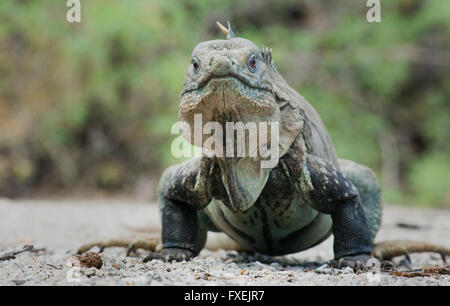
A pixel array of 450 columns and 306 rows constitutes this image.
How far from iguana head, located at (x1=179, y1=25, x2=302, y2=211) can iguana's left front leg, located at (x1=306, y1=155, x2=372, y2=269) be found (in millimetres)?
298

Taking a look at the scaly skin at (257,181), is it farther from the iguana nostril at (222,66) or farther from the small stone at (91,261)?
the small stone at (91,261)

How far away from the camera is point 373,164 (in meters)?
14.1

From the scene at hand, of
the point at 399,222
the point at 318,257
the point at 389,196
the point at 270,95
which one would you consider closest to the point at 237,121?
the point at 270,95

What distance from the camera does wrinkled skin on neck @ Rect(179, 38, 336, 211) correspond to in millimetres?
2998

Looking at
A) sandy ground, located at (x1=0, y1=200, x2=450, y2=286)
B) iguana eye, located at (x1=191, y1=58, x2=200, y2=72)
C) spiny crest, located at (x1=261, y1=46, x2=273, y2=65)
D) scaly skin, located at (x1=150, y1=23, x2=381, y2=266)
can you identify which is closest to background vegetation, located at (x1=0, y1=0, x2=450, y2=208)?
sandy ground, located at (x1=0, y1=200, x2=450, y2=286)

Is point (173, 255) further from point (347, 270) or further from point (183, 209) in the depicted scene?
point (347, 270)

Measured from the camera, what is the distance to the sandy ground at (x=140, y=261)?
2.92 meters

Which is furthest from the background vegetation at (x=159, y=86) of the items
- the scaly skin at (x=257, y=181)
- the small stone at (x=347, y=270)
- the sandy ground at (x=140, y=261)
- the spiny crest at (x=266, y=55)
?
the small stone at (x=347, y=270)

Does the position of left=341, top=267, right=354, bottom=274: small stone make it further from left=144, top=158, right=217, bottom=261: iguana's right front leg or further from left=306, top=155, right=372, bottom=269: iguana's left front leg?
left=144, top=158, right=217, bottom=261: iguana's right front leg

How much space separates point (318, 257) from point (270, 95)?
249cm

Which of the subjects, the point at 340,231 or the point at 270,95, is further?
the point at 340,231

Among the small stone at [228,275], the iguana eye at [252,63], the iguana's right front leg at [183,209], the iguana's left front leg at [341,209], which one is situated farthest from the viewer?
the iguana's right front leg at [183,209]
